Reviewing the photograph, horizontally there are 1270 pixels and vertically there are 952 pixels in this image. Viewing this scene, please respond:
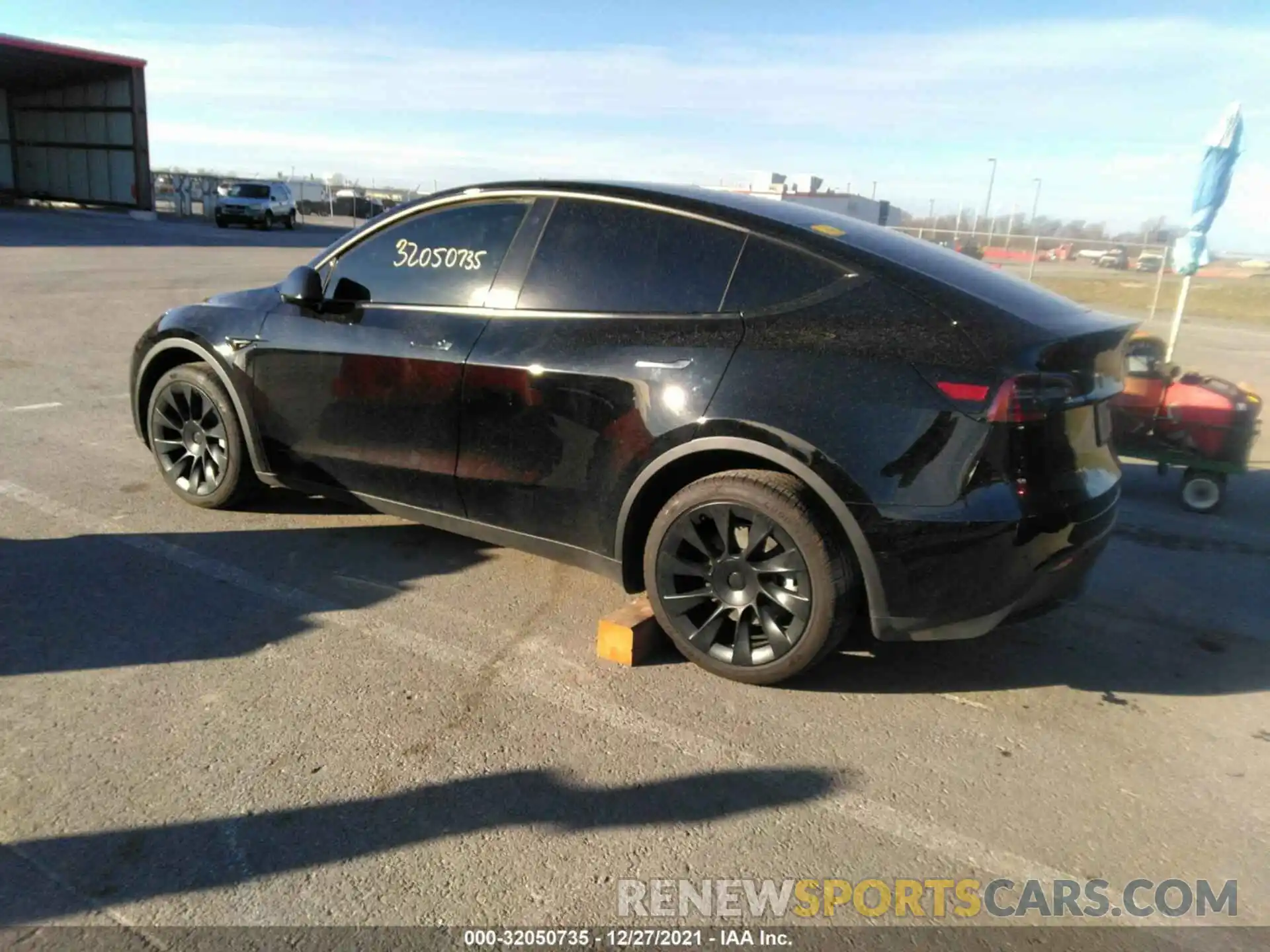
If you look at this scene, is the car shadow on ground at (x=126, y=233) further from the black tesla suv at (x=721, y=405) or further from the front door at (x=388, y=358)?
the black tesla suv at (x=721, y=405)

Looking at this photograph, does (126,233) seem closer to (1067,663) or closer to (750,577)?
(750,577)

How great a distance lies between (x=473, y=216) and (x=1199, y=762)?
341cm

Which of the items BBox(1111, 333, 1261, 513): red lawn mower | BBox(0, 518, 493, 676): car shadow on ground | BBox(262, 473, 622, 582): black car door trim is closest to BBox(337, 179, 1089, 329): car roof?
BBox(262, 473, 622, 582): black car door trim

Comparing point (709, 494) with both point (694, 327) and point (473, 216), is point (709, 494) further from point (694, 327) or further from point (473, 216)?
point (473, 216)

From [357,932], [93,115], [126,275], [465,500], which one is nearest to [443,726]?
[357,932]

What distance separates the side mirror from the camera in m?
4.31

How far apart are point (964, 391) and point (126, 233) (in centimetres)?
3084

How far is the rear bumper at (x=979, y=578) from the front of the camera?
3057 millimetres

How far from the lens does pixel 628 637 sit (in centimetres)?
355

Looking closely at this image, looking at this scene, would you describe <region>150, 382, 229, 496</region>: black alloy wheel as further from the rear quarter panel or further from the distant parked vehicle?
the distant parked vehicle

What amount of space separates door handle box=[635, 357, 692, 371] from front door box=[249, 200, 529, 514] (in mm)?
791

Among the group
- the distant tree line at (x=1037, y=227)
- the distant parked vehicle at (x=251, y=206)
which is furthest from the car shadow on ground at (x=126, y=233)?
the distant tree line at (x=1037, y=227)

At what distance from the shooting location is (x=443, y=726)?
10.2ft

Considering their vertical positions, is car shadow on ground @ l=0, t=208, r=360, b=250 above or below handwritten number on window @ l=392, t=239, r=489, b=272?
below
